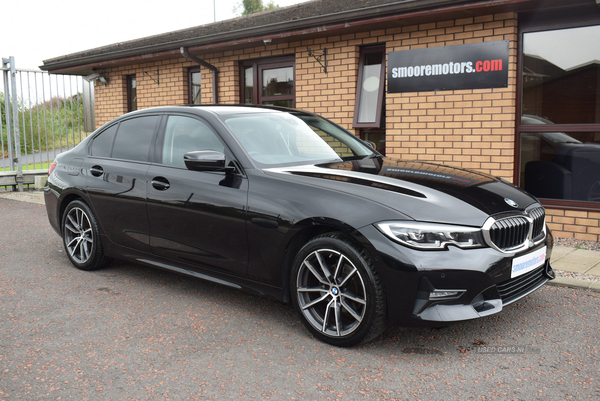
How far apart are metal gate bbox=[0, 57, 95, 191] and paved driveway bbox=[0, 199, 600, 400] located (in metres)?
8.84

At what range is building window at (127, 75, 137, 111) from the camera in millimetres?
12031

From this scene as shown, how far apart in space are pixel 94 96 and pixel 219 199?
1016 cm

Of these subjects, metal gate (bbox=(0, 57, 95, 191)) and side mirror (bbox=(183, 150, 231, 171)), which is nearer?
side mirror (bbox=(183, 150, 231, 171))

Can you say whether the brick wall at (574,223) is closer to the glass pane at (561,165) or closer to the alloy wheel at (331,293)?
the glass pane at (561,165)

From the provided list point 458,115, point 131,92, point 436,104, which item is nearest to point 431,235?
point 458,115

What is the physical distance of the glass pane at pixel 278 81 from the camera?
9.13 metres

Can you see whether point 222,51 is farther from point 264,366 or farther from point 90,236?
point 264,366

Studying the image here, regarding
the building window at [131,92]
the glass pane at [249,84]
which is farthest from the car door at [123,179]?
the building window at [131,92]

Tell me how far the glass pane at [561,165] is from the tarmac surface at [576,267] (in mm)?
979

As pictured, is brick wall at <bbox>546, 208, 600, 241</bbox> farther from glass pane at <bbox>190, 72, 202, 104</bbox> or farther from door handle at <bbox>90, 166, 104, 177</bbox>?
glass pane at <bbox>190, 72, 202, 104</bbox>

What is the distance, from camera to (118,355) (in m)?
3.35

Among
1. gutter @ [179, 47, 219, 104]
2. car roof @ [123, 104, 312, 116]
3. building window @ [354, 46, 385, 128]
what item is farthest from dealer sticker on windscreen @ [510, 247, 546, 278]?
gutter @ [179, 47, 219, 104]

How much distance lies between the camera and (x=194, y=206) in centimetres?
417

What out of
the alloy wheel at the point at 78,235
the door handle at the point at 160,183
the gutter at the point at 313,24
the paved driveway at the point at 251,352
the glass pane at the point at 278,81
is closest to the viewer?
the paved driveway at the point at 251,352
